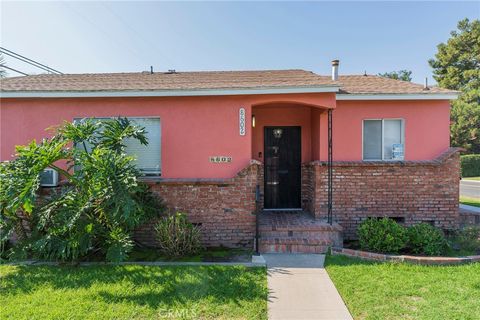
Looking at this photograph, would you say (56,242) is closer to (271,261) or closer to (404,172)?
(271,261)

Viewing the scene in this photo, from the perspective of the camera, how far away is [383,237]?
519 centimetres

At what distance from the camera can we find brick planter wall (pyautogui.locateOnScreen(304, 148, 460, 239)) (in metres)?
6.18

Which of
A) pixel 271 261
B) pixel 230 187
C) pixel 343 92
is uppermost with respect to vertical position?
pixel 343 92

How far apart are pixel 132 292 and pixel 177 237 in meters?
1.44

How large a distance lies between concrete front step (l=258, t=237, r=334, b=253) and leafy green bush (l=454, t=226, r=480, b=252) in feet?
9.91

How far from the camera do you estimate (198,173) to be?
604cm

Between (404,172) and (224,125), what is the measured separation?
4614 millimetres

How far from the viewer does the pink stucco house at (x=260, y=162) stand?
18.8 ft

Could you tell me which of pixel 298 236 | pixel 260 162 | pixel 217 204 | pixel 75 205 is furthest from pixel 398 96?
pixel 75 205

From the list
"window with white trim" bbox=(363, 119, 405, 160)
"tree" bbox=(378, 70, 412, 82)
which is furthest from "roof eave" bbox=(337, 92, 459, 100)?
"tree" bbox=(378, 70, 412, 82)

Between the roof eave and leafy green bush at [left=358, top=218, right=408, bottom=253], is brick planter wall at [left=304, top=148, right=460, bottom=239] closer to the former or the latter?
leafy green bush at [left=358, top=218, right=408, bottom=253]

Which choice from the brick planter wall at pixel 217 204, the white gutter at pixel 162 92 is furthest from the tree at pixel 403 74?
the brick planter wall at pixel 217 204

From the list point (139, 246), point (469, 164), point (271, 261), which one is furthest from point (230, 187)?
point (469, 164)

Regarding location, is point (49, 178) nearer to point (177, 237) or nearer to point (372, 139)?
point (177, 237)
